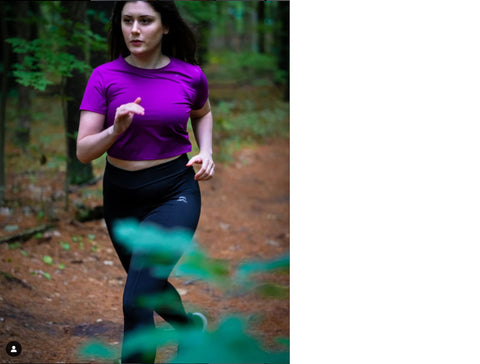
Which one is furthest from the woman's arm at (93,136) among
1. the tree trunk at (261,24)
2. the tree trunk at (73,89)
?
the tree trunk at (261,24)

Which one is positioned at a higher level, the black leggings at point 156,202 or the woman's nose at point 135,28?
the woman's nose at point 135,28

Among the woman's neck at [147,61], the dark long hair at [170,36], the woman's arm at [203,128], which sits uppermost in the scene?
the dark long hair at [170,36]

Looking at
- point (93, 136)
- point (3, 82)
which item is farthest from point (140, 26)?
point (3, 82)

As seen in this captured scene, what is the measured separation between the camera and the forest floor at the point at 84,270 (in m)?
2.18

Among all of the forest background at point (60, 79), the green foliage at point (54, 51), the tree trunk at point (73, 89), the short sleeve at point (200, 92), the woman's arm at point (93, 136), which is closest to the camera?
the woman's arm at point (93, 136)

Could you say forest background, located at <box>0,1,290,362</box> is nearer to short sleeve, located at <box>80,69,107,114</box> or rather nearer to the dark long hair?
the dark long hair

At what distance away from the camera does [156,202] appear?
1.72m

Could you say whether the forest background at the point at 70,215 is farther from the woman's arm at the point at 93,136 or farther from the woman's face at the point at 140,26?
the woman's arm at the point at 93,136

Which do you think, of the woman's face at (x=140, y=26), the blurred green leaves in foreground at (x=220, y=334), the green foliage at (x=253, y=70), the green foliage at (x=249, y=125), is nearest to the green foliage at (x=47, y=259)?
the woman's face at (x=140, y=26)

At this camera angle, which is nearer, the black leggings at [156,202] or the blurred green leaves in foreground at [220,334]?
the blurred green leaves in foreground at [220,334]

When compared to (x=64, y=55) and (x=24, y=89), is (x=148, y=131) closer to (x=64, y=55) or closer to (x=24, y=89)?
(x=64, y=55)

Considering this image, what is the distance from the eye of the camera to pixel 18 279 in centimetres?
270

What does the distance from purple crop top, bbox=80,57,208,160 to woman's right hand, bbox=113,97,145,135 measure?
0.14 metres

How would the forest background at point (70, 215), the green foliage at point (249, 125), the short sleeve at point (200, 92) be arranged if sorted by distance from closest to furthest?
the short sleeve at point (200, 92)
the forest background at point (70, 215)
the green foliage at point (249, 125)
